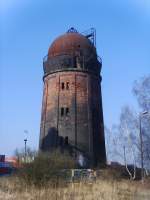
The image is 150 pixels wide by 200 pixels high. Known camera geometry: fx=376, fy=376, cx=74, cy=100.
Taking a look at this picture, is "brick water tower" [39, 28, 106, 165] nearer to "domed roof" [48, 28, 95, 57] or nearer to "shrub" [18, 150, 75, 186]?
"domed roof" [48, 28, 95, 57]

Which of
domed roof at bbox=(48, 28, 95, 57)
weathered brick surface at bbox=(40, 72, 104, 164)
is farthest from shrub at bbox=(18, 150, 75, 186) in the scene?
domed roof at bbox=(48, 28, 95, 57)

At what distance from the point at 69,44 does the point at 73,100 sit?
596 centimetres

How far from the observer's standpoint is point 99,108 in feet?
119

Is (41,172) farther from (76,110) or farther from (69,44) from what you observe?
(69,44)

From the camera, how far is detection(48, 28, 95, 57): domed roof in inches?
1453

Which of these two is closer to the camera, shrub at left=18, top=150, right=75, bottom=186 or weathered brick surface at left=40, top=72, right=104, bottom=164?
shrub at left=18, top=150, right=75, bottom=186

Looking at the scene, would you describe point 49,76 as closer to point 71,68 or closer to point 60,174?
point 71,68

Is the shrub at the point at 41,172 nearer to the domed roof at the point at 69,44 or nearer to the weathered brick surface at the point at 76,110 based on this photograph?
the weathered brick surface at the point at 76,110

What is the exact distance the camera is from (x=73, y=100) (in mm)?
34781

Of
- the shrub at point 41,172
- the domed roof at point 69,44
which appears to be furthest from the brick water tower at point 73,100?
the shrub at point 41,172

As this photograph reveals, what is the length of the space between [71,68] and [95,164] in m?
9.34

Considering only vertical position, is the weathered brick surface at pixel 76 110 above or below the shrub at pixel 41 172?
above

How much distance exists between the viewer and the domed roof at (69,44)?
36906 millimetres

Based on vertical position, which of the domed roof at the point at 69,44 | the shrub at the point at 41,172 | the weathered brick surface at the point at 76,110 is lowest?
the shrub at the point at 41,172
